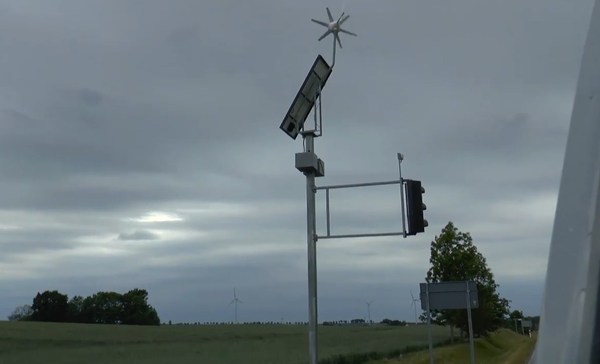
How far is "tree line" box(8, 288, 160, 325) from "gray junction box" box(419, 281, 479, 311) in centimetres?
7638

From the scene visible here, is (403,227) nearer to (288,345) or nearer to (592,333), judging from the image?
(592,333)

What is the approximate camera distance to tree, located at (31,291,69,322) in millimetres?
85875

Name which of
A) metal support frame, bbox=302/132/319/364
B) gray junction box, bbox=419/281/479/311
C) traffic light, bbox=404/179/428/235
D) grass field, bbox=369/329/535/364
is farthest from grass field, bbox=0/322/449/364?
traffic light, bbox=404/179/428/235

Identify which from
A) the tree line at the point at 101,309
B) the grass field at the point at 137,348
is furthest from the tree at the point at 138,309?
the grass field at the point at 137,348

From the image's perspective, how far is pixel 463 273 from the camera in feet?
136

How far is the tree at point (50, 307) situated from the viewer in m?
85.9

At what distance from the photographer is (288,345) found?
169ft

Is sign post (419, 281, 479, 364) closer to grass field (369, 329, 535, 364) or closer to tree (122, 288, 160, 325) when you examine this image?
grass field (369, 329, 535, 364)

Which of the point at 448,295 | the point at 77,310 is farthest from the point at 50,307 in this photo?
the point at 448,295

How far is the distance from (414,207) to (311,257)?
1.79 metres

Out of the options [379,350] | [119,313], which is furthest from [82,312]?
[379,350]

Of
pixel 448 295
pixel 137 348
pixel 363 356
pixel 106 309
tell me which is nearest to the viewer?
pixel 448 295

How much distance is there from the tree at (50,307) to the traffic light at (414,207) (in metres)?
82.2

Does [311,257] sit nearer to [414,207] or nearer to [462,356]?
[414,207]
